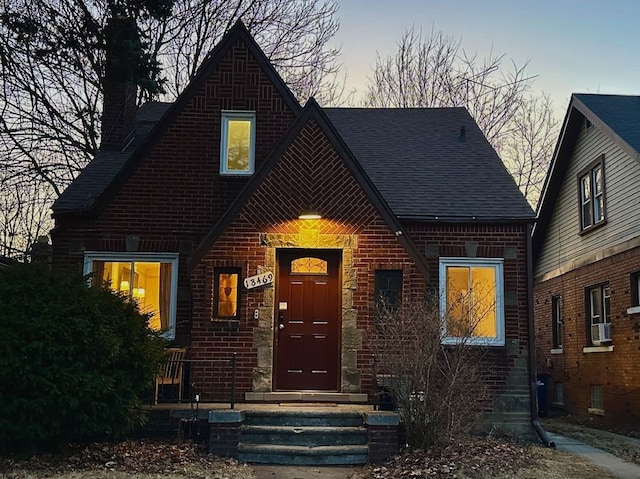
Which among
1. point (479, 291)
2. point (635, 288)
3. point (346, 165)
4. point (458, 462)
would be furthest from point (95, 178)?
point (635, 288)

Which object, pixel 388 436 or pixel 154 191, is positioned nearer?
pixel 388 436

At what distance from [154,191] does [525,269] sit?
6.70m

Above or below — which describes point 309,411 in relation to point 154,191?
below

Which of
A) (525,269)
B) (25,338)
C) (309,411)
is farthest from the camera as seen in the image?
(525,269)

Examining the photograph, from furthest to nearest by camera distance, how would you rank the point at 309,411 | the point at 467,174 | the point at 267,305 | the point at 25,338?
1. the point at 467,174
2. the point at 267,305
3. the point at 309,411
4. the point at 25,338

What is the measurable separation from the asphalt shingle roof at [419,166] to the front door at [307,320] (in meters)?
1.82

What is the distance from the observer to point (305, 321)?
1111 cm

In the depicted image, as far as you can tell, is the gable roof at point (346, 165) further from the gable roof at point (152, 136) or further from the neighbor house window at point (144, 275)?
the gable roof at point (152, 136)

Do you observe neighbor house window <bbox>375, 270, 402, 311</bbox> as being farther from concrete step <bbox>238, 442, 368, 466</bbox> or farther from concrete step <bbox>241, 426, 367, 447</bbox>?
concrete step <bbox>238, 442, 368, 466</bbox>

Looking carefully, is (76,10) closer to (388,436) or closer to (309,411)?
(309,411)

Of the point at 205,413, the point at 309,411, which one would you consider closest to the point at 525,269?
the point at 309,411

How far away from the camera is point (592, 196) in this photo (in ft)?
51.8

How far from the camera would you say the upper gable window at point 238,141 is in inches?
483

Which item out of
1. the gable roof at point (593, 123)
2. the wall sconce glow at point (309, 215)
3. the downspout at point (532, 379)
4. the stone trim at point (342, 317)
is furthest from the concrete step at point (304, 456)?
the gable roof at point (593, 123)
